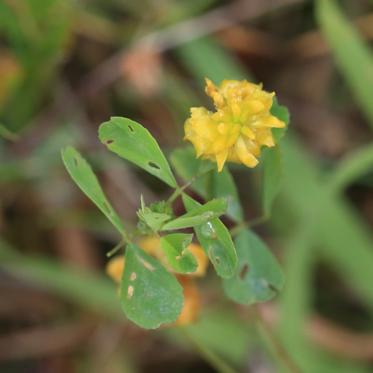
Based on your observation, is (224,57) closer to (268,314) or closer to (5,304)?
(268,314)

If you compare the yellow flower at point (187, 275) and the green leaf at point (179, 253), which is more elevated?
the green leaf at point (179, 253)

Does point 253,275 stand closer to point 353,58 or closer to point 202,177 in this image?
point 202,177

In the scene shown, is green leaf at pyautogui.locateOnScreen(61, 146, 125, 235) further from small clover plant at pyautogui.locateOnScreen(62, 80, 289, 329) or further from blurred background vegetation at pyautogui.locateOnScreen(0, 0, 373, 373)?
blurred background vegetation at pyautogui.locateOnScreen(0, 0, 373, 373)

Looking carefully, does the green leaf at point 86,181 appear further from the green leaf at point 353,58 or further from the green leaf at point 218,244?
the green leaf at point 353,58

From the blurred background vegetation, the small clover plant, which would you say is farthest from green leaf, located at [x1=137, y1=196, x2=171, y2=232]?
the blurred background vegetation

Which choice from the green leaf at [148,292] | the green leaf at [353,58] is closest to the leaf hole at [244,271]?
the green leaf at [148,292]
